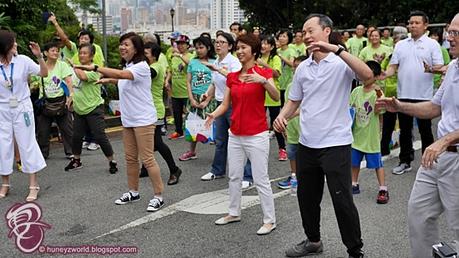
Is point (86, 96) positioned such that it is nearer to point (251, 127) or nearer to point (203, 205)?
point (203, 205)

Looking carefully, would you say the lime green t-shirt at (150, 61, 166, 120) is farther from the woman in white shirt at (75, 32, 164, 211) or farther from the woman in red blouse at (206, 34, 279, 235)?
the woman in red blouse at (206, 34, 279, 235)

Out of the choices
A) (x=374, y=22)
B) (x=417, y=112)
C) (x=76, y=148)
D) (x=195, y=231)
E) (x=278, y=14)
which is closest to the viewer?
A: (x=417, y=112)

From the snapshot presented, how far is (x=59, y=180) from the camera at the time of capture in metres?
6.64

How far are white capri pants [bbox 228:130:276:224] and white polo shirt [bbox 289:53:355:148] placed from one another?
0.82m

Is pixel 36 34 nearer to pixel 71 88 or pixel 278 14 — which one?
pixel 71 88

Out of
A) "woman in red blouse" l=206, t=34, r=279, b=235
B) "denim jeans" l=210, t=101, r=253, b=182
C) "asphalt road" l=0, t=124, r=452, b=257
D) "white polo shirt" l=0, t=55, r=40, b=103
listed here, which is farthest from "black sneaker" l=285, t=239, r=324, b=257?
"white polo shirt" l=0, t=55, r=40, b=103

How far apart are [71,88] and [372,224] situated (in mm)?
4360

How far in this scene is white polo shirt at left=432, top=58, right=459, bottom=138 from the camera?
3.20 m

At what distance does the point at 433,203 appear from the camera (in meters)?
3.27

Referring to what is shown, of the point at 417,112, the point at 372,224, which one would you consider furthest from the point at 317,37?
the point at 372,224

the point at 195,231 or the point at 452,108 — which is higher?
the point at 452,108

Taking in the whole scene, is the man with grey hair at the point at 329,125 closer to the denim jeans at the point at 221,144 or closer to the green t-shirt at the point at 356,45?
the denim jeans at the point at 221,144

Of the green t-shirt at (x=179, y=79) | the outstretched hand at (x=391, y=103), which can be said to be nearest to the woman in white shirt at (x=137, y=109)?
the outstretched hand at (x=391, y=103)

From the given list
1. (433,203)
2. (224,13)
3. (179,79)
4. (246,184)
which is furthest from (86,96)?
(224,13)
